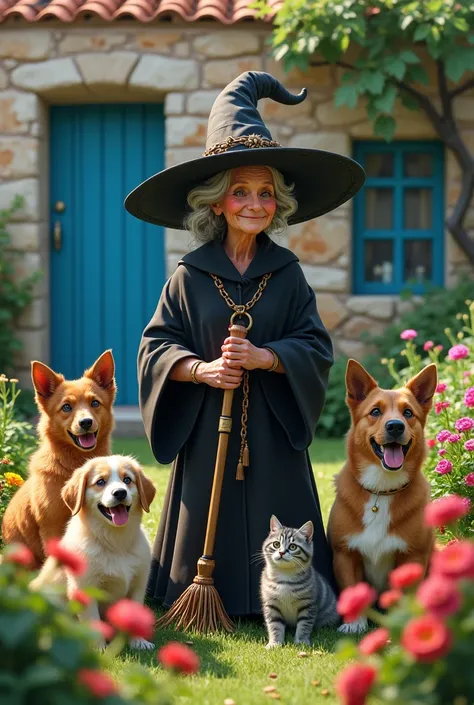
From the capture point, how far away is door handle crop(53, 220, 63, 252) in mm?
9680

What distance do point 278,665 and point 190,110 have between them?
6219 mm

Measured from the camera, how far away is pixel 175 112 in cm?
914

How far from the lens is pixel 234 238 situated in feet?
15.6

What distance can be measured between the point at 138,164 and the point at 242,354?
5608 millimetres

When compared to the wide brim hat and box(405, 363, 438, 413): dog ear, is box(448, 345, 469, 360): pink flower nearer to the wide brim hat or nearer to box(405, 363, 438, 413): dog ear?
box(405, 363, 438, 413): dog ear

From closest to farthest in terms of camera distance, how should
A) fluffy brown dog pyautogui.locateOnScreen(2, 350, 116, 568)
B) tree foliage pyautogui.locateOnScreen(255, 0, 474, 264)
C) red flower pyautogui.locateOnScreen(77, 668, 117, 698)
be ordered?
red flower pyautogui.locateOnScreen(77, 668, 117, 698)
fluffy brown dog pyautogui.locateOnScreen(2, 350, 116, 568)
tree foliage pyautogui.locateOnScreen(255, 0, 474, 264)

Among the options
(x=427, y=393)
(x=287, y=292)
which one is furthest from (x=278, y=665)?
(x=287, y=292)

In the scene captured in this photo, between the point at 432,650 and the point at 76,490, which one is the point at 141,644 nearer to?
the point at 76,490

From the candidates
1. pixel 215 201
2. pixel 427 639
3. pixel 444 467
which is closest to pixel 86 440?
pixel 215 201

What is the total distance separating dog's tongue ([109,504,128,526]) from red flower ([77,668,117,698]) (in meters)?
1.96

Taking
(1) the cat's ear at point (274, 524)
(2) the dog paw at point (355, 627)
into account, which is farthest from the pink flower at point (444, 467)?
(1) the cat's ear at point (274, 524)

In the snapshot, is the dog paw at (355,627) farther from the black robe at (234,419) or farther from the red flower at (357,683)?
the red flower at (357,683)

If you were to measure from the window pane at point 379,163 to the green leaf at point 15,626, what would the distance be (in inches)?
319

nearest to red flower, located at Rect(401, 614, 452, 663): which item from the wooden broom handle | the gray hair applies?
the wooden broom handle
